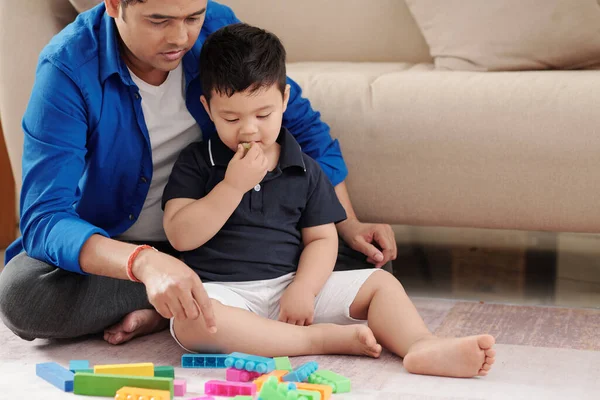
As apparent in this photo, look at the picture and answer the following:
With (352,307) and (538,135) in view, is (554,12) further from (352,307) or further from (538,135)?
(352,307)

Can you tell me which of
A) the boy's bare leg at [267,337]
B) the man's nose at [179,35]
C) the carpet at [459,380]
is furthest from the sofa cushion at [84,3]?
the boy's bare leg at [267,337]

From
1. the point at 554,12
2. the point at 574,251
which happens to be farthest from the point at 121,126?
the point at 574,251

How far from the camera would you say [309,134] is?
5.11ft

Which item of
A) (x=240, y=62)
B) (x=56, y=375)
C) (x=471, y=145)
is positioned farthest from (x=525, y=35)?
(x=56, y=375)

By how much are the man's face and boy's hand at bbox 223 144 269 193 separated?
0.59 ft

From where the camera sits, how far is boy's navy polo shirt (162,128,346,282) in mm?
1361

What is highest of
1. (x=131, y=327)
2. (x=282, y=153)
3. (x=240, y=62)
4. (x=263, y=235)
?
Answer: (x=240, y=62)

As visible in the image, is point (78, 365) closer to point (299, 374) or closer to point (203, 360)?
point (203, 360)

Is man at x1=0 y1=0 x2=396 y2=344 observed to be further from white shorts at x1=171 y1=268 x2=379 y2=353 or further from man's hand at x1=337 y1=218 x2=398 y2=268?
white shorts at x1=171 y1=268 x2=379 y2=353

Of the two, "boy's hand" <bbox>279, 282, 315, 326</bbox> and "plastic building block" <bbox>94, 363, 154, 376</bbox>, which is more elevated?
"plastic building block" <bbox>94, 363, 154, 376</bbox>

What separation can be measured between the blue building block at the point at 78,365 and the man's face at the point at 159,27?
18.6 inches

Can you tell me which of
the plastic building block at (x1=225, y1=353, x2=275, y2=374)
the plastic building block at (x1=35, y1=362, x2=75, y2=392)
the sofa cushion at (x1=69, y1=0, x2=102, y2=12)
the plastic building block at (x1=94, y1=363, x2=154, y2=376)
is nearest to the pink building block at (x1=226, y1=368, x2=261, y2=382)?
the plastic building block at (x1=225, y1=353, x2=275, y2=374)

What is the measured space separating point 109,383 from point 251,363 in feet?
0.62

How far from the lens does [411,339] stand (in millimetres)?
1246
